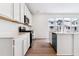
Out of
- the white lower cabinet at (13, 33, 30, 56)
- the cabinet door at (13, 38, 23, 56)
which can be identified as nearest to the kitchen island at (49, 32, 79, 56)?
the white lower cabinet at (13, 33, 30, 56)

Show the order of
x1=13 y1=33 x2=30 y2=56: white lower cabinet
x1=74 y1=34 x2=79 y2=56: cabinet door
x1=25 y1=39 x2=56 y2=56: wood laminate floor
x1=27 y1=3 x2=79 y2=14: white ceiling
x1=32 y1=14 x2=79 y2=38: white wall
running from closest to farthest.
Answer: x1=13 y1=33 x2=30 y2=56: white lower cabinet
x1=74 y1=34 x2=79 y2=56: cabinet door
x1=25 y1=39 x2=56 y2=56: wood laminate floor
x1=27 y1=3 x2=79 y2=14: white ceiling
x1=32 y1=14 x2=79 y2=38: white wall

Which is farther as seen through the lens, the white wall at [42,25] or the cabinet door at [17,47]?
the white wall at [42,25]

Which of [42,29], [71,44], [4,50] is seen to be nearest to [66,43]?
[71,44]

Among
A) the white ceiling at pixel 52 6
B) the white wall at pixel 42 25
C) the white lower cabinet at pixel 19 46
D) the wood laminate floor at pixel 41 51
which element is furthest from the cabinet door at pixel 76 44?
the white wall at pixel 42 25

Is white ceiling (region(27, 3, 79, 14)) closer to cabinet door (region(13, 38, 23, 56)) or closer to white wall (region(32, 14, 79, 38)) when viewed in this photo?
white wall (region(32, 14, 79, 38))

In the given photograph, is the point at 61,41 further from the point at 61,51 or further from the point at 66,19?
the point at 66,19

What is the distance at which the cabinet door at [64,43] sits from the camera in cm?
419

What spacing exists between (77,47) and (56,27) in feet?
22.3

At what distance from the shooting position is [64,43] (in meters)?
4.21

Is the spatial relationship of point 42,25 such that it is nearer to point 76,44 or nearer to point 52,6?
point 52,6

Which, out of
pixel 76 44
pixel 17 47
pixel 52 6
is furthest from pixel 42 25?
pixel 17 47

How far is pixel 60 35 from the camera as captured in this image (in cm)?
425

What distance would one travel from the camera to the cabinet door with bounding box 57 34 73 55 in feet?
13.7

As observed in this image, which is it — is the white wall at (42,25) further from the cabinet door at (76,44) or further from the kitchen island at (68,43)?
the cabinet door at (76,44)
